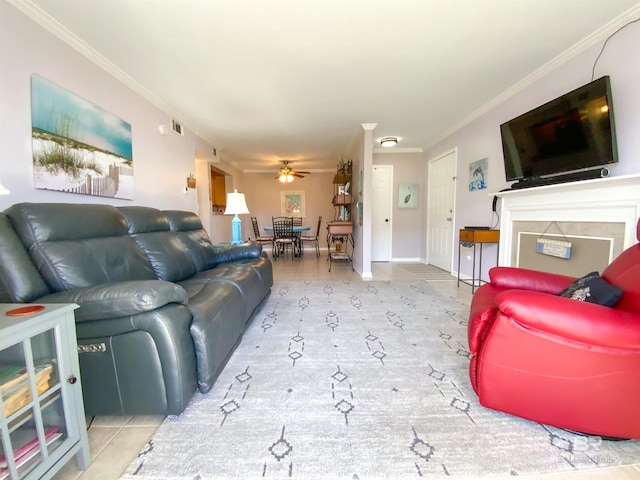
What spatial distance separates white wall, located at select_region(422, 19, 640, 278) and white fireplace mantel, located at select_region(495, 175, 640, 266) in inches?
7.2

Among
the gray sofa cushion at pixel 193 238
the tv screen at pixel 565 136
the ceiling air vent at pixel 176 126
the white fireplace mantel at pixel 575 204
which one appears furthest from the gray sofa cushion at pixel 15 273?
the tv screen at pixel 565 136

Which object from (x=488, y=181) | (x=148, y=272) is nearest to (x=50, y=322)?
(x=148, y=272)

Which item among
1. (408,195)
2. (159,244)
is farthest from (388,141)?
(159,244)

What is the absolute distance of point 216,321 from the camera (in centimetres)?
149

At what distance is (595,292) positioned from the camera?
1.23 m

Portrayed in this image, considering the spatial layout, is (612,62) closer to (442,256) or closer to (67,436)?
(442,256)

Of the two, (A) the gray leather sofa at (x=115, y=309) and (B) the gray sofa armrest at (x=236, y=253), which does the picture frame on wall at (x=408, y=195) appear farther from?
(A) the gray leather sofa at (x=115, y=309)

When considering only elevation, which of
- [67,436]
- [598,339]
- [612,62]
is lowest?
[67,436]

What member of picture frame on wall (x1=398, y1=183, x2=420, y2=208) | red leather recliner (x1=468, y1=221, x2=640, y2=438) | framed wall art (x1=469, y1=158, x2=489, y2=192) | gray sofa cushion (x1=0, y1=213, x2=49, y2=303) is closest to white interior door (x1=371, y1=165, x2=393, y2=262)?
picture frame on wall (x1=398, y1=183, x2=420, y2=208)

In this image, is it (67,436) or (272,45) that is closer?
(67,436)

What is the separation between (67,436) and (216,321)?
26.6 inches

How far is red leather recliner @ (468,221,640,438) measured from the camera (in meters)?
1.00

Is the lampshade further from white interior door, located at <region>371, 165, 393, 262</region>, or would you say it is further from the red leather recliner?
white interior door, located at <region>371, 165, 393, 262</region>

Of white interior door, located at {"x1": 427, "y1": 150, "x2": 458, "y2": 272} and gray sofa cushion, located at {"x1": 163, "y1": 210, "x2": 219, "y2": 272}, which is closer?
gray sofa cushion, located at {"x1": 163, "y1": 210, "x2": 219, "y2": 272}
